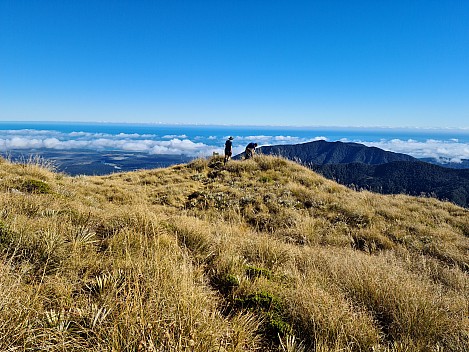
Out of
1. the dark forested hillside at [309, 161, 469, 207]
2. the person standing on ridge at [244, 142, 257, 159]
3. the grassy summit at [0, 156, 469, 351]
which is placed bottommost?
the dark forested hillside at [309, 161, 469, 207]

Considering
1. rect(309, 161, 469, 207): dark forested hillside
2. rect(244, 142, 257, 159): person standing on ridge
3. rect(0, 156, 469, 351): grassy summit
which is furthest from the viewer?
rect(309, 161, 469, 207): dark forested hillside

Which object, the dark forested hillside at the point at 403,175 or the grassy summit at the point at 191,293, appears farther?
the dark forested hillside at the point at 403,175

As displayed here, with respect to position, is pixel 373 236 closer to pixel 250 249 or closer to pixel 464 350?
pixel 250 249

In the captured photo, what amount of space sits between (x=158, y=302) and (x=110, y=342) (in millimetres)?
539

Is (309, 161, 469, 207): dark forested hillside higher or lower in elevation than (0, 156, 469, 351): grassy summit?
lower

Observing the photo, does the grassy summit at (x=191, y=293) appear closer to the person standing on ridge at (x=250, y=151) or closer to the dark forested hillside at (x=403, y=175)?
the person standing on ridge at (x=250, y=151)

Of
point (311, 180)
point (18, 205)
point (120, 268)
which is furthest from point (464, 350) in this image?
point (311, 180)

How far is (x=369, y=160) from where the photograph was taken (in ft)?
646

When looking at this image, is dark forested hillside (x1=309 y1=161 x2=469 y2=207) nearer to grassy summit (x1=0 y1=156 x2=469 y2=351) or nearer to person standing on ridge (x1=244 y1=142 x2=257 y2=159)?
person standing on ridge (x1=244 y1=142 x2=257 y2=159)

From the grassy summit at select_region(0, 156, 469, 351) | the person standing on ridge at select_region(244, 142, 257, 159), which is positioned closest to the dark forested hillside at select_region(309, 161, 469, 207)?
the person standing on ridge at select_region(244, 142, 257, 159)

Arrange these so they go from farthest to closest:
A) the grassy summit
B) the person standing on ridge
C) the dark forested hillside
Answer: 1. the dark forested hillside
2. the person standing on ridge
3. the grassy summit

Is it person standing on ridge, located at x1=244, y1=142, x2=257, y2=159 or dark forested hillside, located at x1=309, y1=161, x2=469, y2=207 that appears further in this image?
dark forested hillside, located at x1=309, y1=161, x2=469, y2=207

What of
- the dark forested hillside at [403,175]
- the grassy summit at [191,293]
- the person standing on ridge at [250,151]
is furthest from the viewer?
the dark forested hillside at [403,175]

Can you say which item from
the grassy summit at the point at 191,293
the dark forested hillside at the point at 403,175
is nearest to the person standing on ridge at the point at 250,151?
the grassy summit at the point at 191,293
